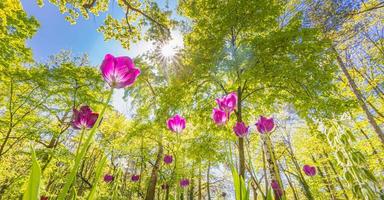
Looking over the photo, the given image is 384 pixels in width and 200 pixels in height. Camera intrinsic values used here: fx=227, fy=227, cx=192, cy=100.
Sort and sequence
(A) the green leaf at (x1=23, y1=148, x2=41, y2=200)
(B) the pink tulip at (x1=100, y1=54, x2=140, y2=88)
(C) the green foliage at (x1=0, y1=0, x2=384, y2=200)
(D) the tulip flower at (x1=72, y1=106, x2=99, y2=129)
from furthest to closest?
(C) the green foliage at (x1=0, y1=0, x2=384, y2=200)
(D) the tulip flower at (x1=72, y1=106, x2=99, y2=129)
(B) the pink tulip at (x1=100, y1=54, x2=140, y2=88)
(A) the green leaf at (x1=23, y1=148, x2=41, y2=200)

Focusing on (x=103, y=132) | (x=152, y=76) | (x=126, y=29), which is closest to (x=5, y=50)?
(x=126, y=29)

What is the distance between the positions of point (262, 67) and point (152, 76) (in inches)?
344

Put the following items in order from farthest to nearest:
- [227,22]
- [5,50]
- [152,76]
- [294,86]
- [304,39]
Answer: [152,76], [227,22], [294,86], [304,39], [5,50]

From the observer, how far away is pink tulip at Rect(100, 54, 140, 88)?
113 centimetres

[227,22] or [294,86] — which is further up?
[227,22]

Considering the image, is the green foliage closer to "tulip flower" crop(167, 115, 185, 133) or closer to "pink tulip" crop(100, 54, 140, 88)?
"tulip flower" crop(167, 115, 185, 133)

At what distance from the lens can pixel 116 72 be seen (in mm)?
1142

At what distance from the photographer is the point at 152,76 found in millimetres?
13992

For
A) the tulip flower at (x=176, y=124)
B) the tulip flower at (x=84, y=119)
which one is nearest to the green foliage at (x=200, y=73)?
the tulip flower at (x=176, y=124)

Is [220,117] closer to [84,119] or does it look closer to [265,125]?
[265,125]

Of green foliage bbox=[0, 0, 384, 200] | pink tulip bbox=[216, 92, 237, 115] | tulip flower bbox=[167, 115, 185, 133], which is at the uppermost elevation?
green foliage bbox=[0, 0, 384, 200]

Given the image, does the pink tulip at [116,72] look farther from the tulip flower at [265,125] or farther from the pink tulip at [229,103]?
the tulip flower at [265,125]

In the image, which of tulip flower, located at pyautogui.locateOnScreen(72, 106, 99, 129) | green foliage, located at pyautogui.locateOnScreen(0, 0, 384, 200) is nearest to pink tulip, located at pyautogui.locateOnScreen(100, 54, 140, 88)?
tulip flower, located at pyautogui.locateOnScreen(72, 106, 99, 129)

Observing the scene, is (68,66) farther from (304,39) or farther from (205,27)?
(304,39)
